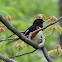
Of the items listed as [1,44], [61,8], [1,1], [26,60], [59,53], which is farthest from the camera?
[1,1]

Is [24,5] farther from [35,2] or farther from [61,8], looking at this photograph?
[61,8]

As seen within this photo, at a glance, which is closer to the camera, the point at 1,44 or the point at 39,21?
the point at 39,21

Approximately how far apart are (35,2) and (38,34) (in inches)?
241

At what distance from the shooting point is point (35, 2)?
30.8 feet

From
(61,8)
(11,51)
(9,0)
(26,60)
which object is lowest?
(26,60)

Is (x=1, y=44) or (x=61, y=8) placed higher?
(x=61, y=8)

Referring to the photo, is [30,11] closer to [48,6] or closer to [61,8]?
[48,6]

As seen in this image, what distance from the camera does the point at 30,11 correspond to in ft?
27.6

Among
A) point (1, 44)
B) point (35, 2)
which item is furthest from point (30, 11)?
point (1, 44)

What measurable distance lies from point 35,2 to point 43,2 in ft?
1.94

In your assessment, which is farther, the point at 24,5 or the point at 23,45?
the point at 24,5

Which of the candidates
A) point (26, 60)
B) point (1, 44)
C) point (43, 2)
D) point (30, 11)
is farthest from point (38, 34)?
point (43, 2)

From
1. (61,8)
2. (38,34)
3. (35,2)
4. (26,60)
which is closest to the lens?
(38,34)

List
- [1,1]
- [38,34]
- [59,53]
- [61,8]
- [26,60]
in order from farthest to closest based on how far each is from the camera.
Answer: [1,1]
[26,60]
[61,8]
[38,34]
[59,53]
